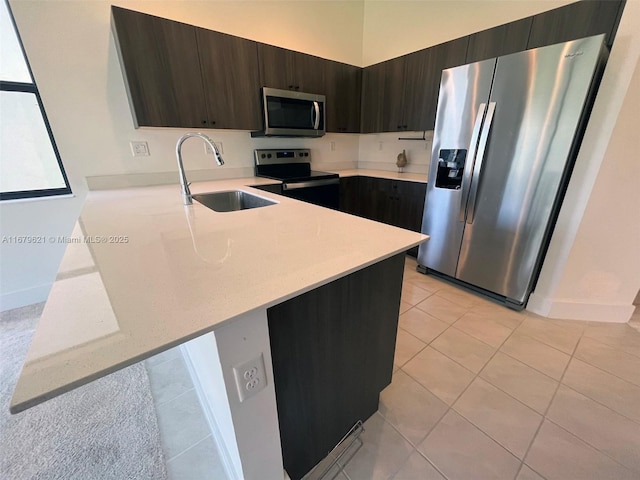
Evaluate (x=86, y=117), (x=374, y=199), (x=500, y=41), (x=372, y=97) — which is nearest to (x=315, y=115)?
(x=372, y=97)


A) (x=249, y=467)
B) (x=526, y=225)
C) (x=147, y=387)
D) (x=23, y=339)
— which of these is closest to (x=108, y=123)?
(x=23, y=339)

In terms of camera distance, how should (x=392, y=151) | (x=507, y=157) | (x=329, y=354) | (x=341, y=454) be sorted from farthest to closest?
(x=392, y=151) → (x=507, y=157) → (x=341, y=454) → (x=329, y=354)

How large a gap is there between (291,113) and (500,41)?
1.81 m

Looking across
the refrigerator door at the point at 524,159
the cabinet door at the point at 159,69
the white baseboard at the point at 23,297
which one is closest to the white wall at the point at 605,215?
the refrigerator door at the point at 524,159

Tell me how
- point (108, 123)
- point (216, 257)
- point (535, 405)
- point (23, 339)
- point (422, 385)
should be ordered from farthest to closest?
point (108, 123)
point (23, 339)
point (422, 385)
point (535, 405)
point (216, 257)

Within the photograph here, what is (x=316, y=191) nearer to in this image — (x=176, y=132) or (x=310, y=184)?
(x=310, y=184)

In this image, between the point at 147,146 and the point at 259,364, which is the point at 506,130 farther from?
the point at 147,146

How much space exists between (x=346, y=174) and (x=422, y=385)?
234 centimetres

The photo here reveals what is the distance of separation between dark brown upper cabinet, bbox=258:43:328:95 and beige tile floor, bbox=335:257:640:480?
2353mm

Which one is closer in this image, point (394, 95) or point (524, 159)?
point (524, 159)

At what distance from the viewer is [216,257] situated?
82cm

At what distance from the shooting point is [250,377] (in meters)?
0.69

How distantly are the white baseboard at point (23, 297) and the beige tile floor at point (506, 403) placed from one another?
2.71 m

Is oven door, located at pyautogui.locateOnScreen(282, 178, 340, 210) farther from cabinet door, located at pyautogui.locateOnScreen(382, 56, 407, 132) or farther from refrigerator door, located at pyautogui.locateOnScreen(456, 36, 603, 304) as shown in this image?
refrigerator door, located at pyautogui.locateOnScreen(456, 36, 603, 304)
